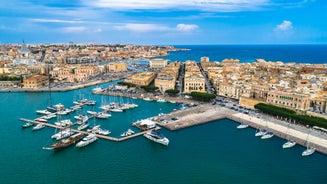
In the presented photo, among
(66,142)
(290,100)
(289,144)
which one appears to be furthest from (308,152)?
(66,142)

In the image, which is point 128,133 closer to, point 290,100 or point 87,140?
point 87,140

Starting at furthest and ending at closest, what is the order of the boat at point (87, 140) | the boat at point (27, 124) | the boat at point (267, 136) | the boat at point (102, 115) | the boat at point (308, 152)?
the boat at point (102, 115) → the boat at point (27, 124) → the boat at point (267, 136) → the boat at point (87, 140) → the boat at point (308, 152)

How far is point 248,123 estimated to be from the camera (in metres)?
30.9

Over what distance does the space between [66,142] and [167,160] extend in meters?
10.2

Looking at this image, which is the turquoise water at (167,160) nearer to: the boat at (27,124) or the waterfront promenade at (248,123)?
the boat at (27,124)

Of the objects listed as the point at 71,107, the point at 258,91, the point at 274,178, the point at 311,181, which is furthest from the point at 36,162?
the point at 258,91

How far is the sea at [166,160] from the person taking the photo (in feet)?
66.0

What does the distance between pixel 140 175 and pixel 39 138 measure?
1362 centimetres

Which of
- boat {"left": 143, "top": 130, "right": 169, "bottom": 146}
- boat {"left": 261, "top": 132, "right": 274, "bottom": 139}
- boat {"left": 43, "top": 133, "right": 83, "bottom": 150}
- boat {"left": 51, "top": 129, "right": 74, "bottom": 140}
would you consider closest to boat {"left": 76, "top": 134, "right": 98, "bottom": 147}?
boat {"left": 43, "top": 133, "right": 83, "bottom": 150}

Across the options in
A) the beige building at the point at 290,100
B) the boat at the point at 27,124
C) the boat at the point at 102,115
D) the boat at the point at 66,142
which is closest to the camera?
the boat at the point at 66,142

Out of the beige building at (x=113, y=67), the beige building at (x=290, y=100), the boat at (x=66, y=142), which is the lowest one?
the boat at (x=66, y=142)

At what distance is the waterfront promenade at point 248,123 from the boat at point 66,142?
9679mm

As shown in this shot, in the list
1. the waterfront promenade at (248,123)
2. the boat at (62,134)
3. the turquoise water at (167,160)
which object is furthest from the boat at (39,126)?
the waterfront promenade at (248,123)

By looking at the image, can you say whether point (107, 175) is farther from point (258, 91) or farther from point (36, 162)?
point (258, 91)
